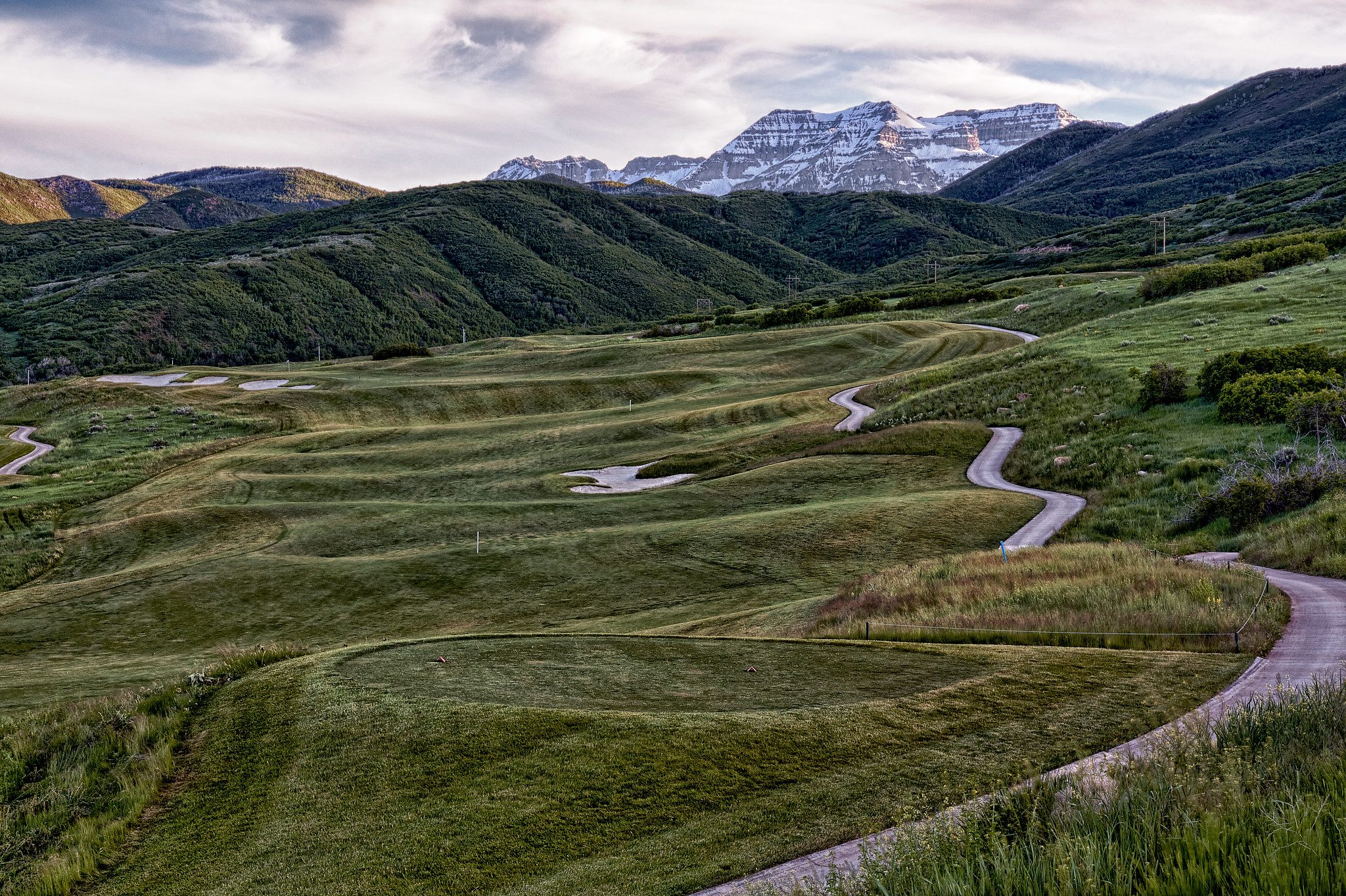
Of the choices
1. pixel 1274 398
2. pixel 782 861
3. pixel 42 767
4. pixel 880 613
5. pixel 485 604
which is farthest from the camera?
pixel 1274 398

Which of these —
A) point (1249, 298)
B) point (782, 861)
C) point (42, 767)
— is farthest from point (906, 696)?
point (1249, 298)

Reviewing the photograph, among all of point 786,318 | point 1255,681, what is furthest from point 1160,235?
point 1255,681

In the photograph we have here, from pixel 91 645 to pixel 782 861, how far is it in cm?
2568

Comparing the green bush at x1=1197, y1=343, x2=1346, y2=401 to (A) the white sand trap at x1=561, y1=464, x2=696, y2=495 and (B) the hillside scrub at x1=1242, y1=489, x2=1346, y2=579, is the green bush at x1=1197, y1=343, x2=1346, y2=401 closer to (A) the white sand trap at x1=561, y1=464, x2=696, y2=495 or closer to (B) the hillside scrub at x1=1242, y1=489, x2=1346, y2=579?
(B) the hillside scrub at x1=1242, y1=489, x2=1346, y2=579

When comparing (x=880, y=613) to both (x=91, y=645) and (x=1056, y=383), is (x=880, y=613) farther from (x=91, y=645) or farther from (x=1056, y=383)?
(x=1056, y=383)

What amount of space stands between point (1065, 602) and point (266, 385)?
84590mm

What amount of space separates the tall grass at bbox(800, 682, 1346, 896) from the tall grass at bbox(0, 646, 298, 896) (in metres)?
7.93

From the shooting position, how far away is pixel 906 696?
10.4 meters

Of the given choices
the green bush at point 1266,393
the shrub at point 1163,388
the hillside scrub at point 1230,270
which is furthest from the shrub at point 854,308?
the green bush at point 1266,393

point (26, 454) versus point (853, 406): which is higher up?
point (853, 406)

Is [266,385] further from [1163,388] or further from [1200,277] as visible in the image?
[1200,277]

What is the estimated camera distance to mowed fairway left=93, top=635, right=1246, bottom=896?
7352 millimetres

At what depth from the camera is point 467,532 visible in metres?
36.0

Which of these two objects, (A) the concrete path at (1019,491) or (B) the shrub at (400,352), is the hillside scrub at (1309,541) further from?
(B) the shrub at (400,352)
